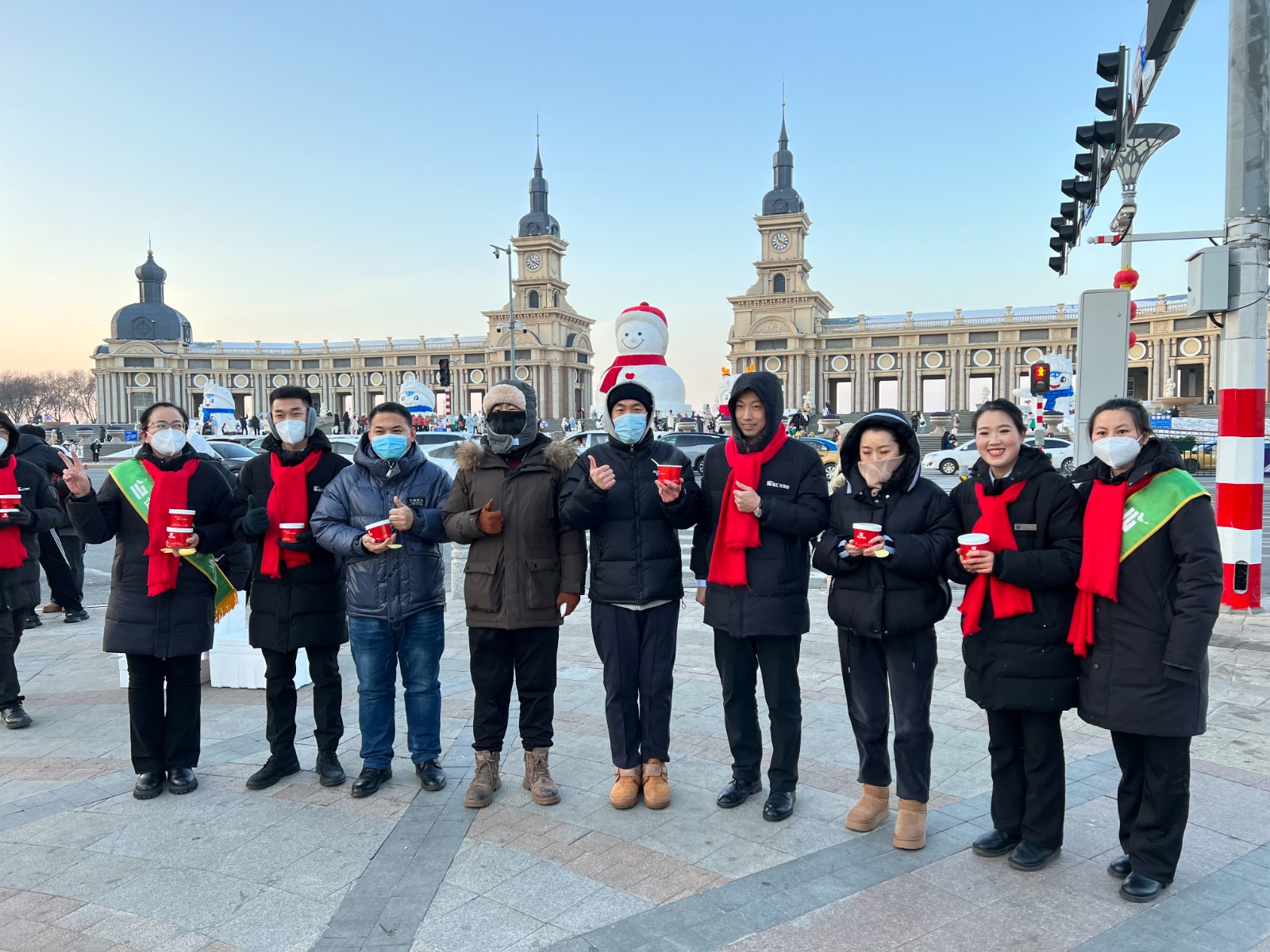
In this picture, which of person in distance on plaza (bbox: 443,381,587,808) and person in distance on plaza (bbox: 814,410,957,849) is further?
person in distance on plaza (bbox: 443,381,587,808)

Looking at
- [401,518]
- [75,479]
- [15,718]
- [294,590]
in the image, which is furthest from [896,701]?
[15,718]

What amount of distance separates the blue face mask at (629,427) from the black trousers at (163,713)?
2.35 metres

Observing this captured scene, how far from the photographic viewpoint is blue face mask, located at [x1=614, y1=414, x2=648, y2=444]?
3.92m

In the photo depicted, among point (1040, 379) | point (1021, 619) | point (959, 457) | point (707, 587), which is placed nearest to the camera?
point (1021, 619)

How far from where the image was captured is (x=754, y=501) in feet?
12.0

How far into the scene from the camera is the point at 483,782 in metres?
4.00

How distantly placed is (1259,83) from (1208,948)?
721cm

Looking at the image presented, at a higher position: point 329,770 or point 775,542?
point 775,542

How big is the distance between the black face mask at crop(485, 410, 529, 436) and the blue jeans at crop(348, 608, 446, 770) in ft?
3.11

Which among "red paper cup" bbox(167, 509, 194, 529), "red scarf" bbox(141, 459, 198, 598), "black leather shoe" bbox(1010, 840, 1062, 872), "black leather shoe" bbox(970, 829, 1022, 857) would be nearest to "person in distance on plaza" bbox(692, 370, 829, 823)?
"black leather shoe" bbox(970, 829, 1022, 857)

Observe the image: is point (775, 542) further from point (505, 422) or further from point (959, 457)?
point (959, 457)

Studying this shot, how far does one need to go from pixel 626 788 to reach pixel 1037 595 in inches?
76.0

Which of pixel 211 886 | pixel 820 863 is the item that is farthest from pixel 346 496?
pixel 820 863

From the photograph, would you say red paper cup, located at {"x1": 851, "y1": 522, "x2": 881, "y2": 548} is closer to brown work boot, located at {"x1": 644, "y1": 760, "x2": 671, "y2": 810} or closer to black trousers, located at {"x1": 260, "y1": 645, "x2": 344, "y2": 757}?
brown work boot, located at {"x1": 644, "y1": 760, "x2": 671, "y2": 810}
